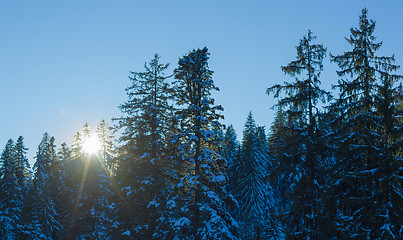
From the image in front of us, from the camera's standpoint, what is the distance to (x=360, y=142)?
1880 cm

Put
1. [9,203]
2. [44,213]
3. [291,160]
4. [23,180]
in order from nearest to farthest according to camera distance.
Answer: [291,160], [44,213], [9,203], [23,180]

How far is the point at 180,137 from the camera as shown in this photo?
22969 millimetres

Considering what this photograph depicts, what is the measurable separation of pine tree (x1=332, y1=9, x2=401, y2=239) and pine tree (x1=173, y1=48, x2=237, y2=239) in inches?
267

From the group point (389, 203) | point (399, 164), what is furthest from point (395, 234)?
point (399, 164)

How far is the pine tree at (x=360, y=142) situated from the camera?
57.1 feet

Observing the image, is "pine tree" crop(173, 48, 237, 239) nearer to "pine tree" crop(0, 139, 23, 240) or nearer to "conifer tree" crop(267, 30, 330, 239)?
"conifer tree" crop(267, 30, 330, 239)

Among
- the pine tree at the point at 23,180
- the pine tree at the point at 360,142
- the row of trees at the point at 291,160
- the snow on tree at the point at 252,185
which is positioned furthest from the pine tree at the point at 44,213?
the pine tree at the point at 360,142

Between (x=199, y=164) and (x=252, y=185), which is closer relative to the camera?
(x=199, y=164)

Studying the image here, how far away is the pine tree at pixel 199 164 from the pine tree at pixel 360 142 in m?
6.79

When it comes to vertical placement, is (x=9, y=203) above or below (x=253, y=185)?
below

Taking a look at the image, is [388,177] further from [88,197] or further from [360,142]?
[88,197]

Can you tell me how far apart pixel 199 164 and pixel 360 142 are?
371 inches

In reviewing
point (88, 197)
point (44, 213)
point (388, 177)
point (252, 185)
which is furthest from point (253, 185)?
point (388, 177)

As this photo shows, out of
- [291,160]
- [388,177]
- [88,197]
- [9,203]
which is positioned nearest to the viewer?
[388,177]
